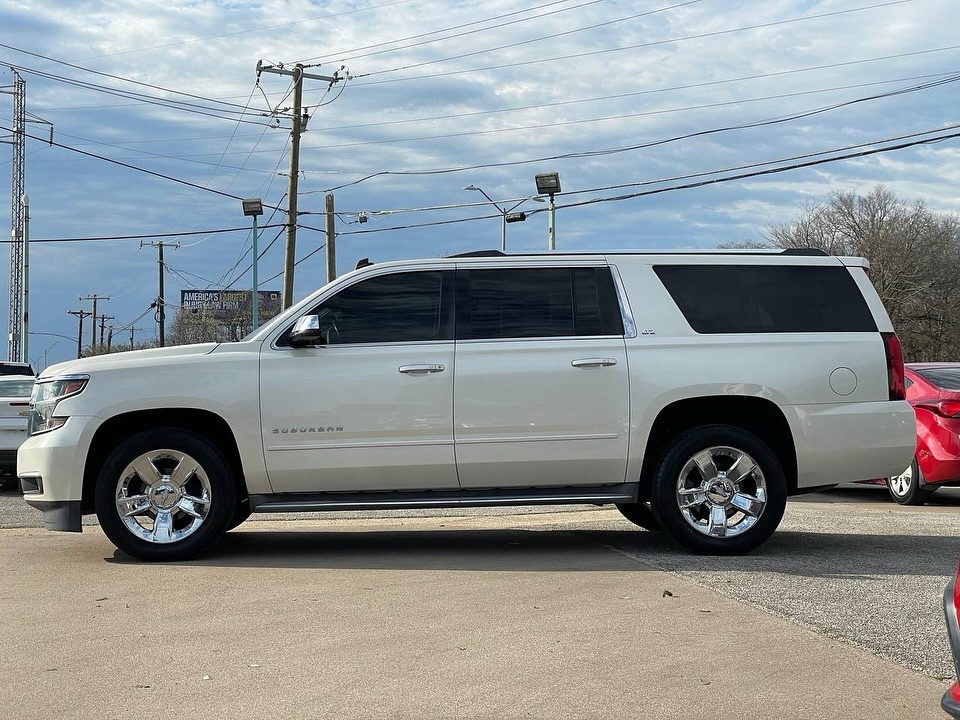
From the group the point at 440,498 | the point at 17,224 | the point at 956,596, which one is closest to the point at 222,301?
the point at 17,224

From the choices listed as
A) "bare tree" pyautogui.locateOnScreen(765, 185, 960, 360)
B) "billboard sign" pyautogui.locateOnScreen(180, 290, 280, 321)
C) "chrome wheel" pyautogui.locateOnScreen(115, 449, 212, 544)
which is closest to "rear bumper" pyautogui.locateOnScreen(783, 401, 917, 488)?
"chrome wheel" pyautogui.locateOnScreen(115, 449, 212, 544)

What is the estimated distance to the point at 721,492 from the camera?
7941 millimetres

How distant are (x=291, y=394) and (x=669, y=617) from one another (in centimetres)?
313

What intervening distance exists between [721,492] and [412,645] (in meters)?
3.31

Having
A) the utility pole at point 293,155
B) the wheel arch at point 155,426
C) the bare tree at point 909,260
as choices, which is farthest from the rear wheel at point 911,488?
the bare tree at point 909,260

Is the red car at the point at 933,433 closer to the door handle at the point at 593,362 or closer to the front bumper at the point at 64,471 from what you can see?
the door handle at the point at 593,362

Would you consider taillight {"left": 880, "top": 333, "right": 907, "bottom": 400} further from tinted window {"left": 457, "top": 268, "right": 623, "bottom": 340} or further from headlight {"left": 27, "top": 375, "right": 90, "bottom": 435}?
headlight {"left": 27, "top": 375, "right": 90, "bottom": 435}

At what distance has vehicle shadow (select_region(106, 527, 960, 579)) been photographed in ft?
24.4

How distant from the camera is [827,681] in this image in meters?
4.65

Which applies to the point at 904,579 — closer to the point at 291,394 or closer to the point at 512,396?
the point at 512,396

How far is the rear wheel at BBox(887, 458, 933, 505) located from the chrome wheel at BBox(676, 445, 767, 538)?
15.0ft

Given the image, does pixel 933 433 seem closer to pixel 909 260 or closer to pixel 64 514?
pixel 64 514

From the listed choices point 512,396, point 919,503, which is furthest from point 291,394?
point 919,503

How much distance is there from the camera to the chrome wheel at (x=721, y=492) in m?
7.88
